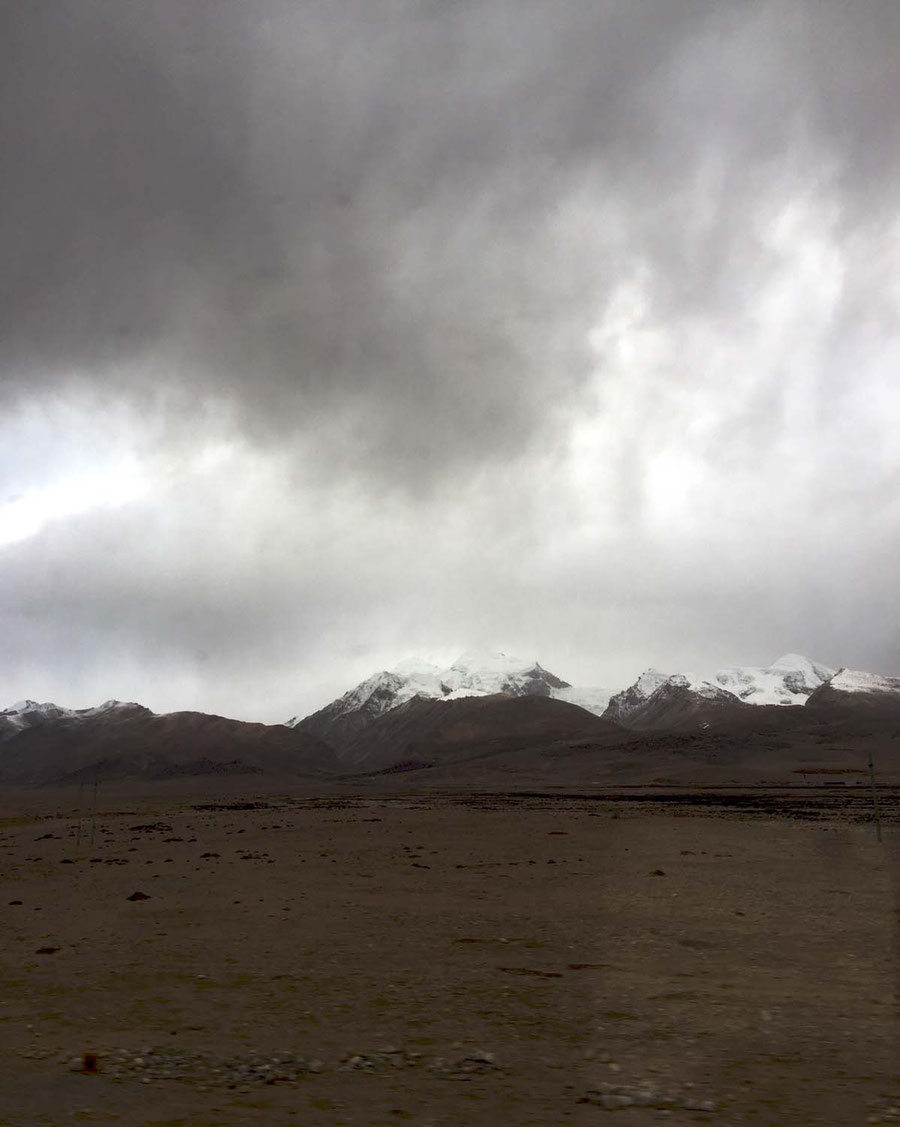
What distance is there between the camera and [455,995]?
39.3ft

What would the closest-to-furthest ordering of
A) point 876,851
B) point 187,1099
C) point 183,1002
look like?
1. point 187,1099
2. point 183,1002
3. point 876,851

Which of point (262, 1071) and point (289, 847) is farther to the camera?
point (289, 847)

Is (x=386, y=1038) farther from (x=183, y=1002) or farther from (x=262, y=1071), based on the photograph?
(x=183, y=1002)

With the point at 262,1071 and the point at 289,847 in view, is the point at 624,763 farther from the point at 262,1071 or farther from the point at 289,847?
the point at 262,1071

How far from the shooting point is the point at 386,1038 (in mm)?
10055

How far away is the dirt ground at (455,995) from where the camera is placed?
8141 mm

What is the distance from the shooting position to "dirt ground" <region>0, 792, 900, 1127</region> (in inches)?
320

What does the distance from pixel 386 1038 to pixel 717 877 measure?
17024mm

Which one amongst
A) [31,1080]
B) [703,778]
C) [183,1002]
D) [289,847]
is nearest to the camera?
[31,1080]

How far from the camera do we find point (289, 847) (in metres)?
35.1

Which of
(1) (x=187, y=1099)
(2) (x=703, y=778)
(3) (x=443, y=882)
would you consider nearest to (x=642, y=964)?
(1) (x=187, y=1099)

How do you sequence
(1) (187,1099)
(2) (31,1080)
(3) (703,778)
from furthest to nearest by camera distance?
(3) (703,778), (2) (31,1080), (1) (187,1099)

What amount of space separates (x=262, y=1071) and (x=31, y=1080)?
7.86 feet

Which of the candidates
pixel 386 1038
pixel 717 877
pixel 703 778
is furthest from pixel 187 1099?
pixel 703 778
